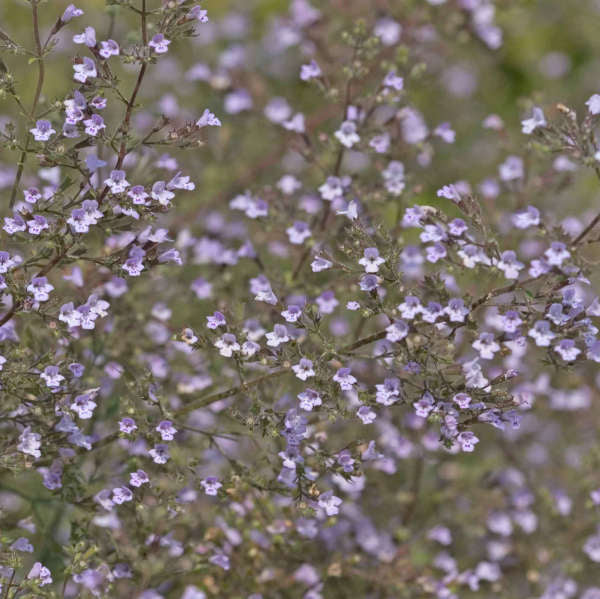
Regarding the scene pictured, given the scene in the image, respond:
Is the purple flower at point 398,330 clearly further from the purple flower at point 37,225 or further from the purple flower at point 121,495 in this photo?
the purple flower at point 37,225

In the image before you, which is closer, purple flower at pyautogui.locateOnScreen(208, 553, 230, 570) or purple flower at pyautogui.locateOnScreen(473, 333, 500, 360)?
purple flower at pyautogui.locateOnScreen(473, 333, 500, 360)

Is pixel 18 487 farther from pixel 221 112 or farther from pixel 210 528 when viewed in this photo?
pixel 221 112

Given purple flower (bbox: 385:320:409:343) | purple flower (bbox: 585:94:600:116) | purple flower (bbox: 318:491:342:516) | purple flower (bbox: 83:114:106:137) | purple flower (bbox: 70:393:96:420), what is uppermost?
purple flower (bbox: 585:94:600:116)

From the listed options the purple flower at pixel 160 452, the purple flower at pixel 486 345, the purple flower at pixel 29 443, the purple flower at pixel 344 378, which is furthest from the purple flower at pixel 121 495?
the purple flower at pixel 486 345

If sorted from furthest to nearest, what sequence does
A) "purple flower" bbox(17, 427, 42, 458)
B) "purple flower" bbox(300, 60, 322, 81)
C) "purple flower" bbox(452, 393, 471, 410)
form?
"purple flower" bbox(300, 60, 322, 81) < "purple flower" bbox(17, 427, 42, 458) < "purple flower" bbox(452, 393, 471, 410)

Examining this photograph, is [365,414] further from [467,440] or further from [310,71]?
[310,71]

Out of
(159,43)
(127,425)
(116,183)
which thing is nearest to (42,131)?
(116,183)

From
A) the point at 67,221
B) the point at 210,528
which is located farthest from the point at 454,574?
the point at 67,221

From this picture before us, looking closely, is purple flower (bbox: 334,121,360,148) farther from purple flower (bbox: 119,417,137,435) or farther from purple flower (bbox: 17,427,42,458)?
purple flower (bbox: 17,427,42,458)

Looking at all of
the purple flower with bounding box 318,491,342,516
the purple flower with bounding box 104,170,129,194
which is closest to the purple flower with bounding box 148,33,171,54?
the purple flower with bounding box 104,170,129,194

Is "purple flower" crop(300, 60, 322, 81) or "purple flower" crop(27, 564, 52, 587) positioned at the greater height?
"purple flower" crop(300, 60, 322, 81)
